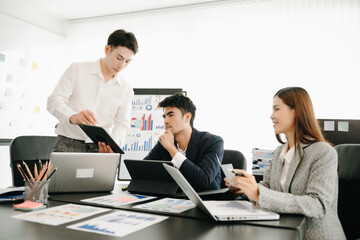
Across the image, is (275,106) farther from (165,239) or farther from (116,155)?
(165,239)

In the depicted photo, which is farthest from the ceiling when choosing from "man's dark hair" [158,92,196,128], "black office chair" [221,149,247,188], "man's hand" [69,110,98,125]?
"man's hand" [69,110,98,125]

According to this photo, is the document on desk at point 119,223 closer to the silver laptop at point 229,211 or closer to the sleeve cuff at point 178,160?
the silver laptop at point 229,211

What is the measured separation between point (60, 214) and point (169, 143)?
86 centimetres

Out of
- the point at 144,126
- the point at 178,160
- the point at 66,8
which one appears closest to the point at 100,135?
the point at 178,160

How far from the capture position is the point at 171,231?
87 centimetres

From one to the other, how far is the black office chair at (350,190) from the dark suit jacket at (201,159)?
617 mm

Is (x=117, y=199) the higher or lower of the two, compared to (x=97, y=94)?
lower

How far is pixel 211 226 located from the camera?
36.8 inches

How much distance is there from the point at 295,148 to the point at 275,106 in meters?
0.21

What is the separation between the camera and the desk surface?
810 mm

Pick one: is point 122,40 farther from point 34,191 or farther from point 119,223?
point 119,223

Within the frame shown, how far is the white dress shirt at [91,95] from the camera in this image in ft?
6.28

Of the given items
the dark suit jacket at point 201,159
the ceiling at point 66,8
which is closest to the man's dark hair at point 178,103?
the dark suit jacket at point 201,159

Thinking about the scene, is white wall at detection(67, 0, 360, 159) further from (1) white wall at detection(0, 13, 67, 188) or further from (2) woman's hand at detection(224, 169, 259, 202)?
(2) woman's hand at detection(224, 169, 259, 202)
